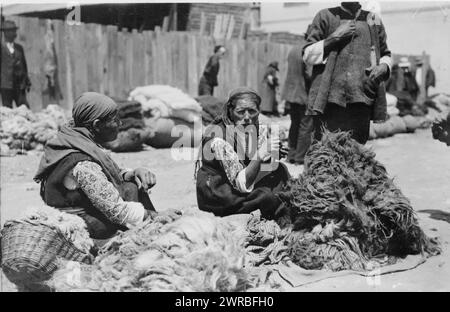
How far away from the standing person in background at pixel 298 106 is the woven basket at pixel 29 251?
4.89 m

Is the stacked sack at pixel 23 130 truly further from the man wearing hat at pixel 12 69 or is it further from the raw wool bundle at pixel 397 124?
the raw wool bundle at pixel 397 124

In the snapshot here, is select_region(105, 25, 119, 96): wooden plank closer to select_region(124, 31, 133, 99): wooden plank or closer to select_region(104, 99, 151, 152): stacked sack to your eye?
select_region(124, 31, 133, 99): wooden plank

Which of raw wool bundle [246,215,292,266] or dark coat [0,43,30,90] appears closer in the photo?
raw wool bundle [246,215,292,266]

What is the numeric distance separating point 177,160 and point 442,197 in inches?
160

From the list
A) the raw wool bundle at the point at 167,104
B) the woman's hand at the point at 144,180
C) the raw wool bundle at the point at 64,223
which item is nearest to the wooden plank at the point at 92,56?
the raw wool bundle at the point at 167,104

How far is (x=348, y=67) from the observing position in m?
4.20

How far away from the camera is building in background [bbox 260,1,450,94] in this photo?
9219mm

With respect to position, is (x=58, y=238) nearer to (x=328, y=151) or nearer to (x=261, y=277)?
(x=261, y=277)

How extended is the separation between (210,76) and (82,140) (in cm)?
897

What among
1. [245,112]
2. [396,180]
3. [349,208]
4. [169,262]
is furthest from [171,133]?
[169,262]

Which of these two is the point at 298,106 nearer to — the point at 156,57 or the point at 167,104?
the point at 167,104

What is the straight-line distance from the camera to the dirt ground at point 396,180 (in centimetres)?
308

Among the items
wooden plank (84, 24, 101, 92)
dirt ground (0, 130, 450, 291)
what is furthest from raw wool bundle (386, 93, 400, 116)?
wooden plank (84, 24, 101, 92)

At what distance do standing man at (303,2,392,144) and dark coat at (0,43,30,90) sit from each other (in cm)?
610
